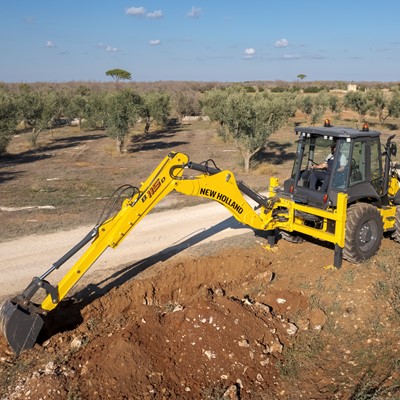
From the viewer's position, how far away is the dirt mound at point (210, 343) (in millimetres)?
5625

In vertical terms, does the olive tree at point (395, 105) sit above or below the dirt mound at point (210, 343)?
above

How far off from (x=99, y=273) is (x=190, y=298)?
7.25ft

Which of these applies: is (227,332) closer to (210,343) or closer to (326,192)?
(210,343)

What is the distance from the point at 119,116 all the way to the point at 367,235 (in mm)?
22939

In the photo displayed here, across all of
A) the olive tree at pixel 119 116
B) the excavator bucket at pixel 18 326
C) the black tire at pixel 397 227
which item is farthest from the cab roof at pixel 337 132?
the olive tree at pixel 119 116

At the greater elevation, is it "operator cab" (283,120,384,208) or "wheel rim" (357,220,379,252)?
"operator cab" (283,120,384,208)

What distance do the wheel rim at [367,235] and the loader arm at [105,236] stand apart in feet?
→ 9.83

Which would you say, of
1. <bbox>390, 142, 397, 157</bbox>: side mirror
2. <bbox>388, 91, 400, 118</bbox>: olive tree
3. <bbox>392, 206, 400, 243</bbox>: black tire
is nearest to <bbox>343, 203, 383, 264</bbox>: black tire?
<bbox>392, 206, 400, 243</bbox>: black tire

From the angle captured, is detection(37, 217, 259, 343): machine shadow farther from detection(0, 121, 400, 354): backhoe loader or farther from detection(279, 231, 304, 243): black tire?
detection(279, 231, 304, 243): black tire

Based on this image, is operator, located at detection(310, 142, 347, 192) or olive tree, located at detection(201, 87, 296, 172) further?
olive tree, located at detection(201, 87, 296, 172)

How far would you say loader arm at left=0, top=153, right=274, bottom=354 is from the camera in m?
5.97

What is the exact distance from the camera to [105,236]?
6.31 meters

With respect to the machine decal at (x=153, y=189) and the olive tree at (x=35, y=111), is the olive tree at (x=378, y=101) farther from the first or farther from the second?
the machine decal at (x=153, y=189)

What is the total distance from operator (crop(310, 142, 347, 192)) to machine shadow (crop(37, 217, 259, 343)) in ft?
10.5
